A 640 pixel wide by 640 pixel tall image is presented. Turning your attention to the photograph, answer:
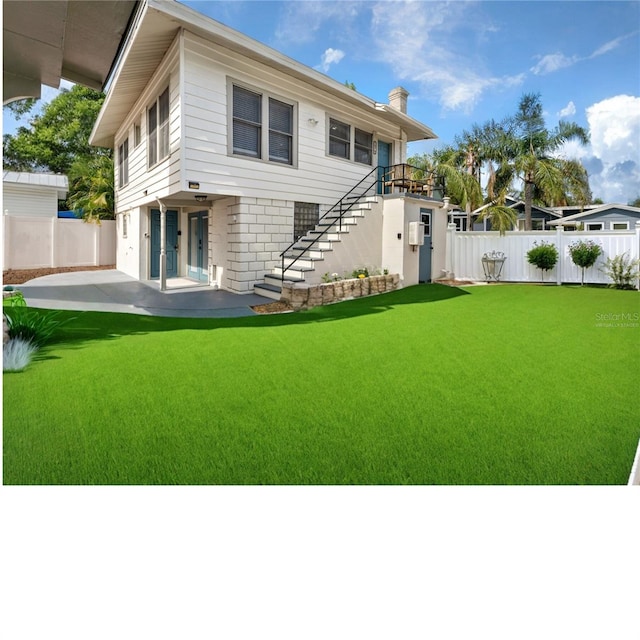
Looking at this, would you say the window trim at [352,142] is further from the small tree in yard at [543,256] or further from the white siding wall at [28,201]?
the white siding wall at [28,201]

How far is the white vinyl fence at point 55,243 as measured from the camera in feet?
8.46

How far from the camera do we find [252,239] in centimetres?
586

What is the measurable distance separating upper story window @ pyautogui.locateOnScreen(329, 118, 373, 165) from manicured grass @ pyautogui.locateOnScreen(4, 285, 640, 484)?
4.32 meters

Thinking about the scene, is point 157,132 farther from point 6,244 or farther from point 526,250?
point 526,250

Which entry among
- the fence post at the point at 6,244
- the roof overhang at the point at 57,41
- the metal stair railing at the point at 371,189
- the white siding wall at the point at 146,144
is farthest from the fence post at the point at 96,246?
the metal stair railing at the point at 371,189

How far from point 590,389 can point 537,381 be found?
0.91ft

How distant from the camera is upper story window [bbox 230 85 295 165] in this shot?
5715 mm

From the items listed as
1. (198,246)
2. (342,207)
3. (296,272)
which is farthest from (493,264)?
(198,246)

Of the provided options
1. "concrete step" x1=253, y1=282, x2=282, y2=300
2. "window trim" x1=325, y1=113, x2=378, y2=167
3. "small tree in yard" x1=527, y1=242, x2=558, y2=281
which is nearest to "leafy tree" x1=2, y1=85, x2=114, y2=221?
"concrete step" x1=253, y1=282, x2=282, y2=300

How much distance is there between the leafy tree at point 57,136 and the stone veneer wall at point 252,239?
165 centimetres

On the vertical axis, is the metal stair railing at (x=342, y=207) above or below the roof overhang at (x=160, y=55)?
below

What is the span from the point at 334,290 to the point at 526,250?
3.72 metres
